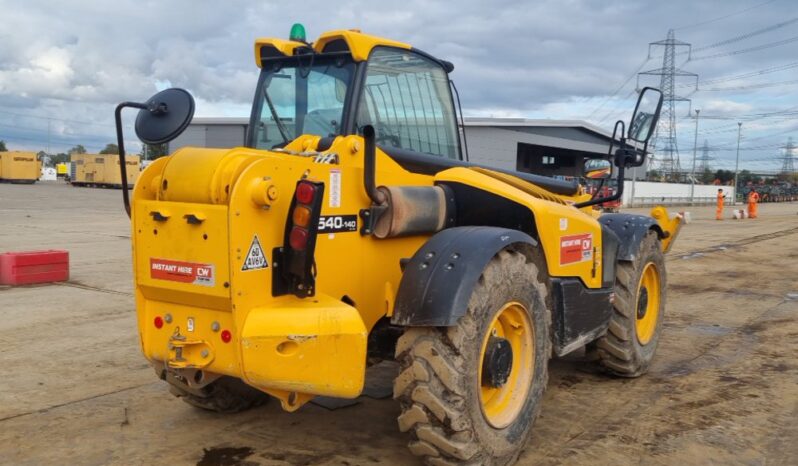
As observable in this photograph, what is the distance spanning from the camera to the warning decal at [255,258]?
2.98m

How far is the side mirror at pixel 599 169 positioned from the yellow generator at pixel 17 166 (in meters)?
50.8

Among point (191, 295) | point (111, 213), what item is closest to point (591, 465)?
point (191, 295)

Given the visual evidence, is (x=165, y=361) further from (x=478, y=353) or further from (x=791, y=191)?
(x=791, y=191)

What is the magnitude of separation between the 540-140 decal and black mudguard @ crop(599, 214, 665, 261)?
2651 mm

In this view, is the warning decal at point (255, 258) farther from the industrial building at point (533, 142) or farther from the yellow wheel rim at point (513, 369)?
the industrial building at point (533, 142)

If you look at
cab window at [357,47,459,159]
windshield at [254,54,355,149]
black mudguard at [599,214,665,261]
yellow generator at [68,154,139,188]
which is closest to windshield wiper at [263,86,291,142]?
windshield at [254,54,355,149]

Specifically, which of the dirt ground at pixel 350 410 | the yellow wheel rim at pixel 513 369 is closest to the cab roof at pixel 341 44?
the yellow wheel rim at pixel 513 369

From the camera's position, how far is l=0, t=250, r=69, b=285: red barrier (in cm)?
899

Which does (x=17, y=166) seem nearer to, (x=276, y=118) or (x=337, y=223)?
(x=276, y=118)

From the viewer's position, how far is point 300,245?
9.91ft

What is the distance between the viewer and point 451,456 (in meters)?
3.26

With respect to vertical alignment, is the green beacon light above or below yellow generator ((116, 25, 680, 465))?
above

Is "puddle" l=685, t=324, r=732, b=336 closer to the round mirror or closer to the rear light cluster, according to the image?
the rear light cluster

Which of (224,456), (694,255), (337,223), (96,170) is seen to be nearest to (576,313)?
(337,223)
